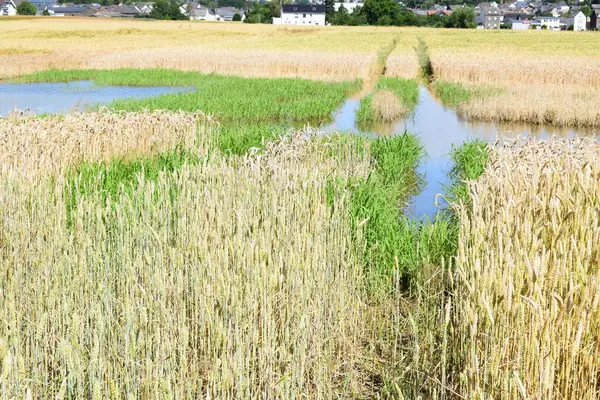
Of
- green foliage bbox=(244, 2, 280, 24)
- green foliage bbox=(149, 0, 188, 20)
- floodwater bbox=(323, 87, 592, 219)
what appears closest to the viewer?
floodwater bbox=(323, 87, 592, 219)

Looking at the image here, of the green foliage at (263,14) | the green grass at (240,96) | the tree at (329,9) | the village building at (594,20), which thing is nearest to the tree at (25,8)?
the green foliage at (263,14)

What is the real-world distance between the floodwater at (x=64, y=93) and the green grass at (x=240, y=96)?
101 cm

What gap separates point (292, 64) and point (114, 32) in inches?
1389

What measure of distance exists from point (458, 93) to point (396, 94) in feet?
7.44

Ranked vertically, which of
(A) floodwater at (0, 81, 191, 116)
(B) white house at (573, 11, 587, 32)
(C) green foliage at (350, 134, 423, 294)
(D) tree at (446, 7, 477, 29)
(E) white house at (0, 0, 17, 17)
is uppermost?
(E) white house at (0, 0, 17, 17)

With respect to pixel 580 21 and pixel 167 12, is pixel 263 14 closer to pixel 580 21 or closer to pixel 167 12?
pixel 167 12

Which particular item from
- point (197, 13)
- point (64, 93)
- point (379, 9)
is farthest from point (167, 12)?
point (64, 93)

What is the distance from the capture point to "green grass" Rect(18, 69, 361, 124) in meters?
18.0

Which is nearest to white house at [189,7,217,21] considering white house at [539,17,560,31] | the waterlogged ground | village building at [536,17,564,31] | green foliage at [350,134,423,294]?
village building at [536,17,564,31]

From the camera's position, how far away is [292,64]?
2852 cm

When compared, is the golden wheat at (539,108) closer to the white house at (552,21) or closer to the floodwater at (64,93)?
the floodwater at (64,93)

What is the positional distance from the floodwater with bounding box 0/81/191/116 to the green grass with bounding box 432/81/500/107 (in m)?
8.75

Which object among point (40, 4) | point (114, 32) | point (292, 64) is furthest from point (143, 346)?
point (40, 4)

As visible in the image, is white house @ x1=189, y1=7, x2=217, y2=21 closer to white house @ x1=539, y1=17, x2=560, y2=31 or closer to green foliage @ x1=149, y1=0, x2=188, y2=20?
green foliage @ x1=149, y1=0, x2=188, y2=20
